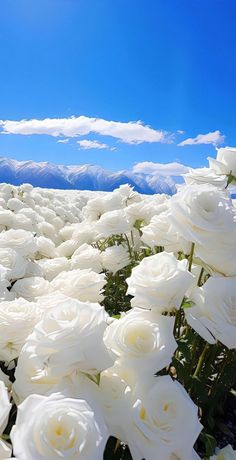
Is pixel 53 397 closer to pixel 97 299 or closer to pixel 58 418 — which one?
pixel 58 418

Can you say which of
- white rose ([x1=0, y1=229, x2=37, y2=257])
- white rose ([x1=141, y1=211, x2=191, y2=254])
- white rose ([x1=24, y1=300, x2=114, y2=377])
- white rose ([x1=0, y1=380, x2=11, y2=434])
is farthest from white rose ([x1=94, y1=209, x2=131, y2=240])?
white rose ([x1=0, y1=380, x2=11, y2=434])

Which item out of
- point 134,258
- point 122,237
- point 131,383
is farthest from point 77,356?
point 122,237

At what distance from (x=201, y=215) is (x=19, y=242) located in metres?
1.73

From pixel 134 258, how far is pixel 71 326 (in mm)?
2239

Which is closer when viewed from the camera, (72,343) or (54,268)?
(72,343)

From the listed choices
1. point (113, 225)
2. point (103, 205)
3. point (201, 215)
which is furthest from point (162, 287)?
point (103, 205)

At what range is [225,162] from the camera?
1.75m

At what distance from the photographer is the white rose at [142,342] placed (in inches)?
43.5

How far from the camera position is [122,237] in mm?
3551

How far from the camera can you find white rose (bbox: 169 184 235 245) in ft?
4.23

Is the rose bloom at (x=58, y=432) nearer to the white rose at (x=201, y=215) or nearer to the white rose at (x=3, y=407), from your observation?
the white rose at (x=3, y=407)

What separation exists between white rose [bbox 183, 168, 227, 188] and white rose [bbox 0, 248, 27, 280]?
125 cm

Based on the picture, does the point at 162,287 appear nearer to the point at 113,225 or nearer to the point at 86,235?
the point at 113,225

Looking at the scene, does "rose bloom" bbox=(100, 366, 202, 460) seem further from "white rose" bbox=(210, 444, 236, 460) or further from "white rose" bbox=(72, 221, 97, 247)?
"white rose" bbox=(72, 221, 97, 247)
